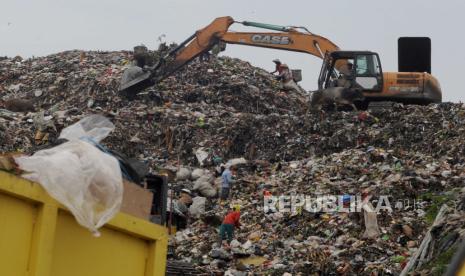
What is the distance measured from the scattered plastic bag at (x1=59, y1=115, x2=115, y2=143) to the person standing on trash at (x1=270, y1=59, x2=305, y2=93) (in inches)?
672

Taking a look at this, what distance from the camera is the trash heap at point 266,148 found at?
36.8ft

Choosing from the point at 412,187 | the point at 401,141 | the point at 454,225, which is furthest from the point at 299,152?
the point at 454,225

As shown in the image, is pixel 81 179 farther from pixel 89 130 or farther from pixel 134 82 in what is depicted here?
pixel 134 82

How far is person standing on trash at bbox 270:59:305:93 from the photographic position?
21.4 metres

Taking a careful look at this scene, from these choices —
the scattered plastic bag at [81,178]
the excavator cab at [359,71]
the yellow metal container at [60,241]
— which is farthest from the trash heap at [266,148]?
the scattered plastic bag at [81,178]

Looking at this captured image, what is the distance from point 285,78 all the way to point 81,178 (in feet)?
59.5

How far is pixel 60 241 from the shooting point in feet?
12.1

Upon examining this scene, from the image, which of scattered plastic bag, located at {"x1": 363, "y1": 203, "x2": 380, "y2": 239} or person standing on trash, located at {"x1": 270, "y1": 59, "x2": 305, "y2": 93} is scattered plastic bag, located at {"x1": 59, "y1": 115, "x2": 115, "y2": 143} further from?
person standing on trash, located at {"x1": 270, "y1": 59, "x2": 305, "y2": 93}

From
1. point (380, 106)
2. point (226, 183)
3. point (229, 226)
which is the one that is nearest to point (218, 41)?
point (380, 106)

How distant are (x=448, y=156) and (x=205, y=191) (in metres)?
3.62

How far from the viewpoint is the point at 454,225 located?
880 cm

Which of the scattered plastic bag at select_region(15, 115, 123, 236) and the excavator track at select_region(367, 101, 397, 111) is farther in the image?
the excavator track at select_region(367, 101, 397, 111)

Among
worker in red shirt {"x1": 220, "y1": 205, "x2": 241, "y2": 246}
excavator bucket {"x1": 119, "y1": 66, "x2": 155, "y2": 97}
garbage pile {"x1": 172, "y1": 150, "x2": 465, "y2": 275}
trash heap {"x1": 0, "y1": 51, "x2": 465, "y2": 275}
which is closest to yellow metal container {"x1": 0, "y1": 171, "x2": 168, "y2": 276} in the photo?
trash heap {"x1": 0, "y1": 51, "x2": 465, "y2": 275}

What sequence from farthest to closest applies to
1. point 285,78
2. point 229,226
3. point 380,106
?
1. point 285,78
2. point 380,106
3. point 229,226
